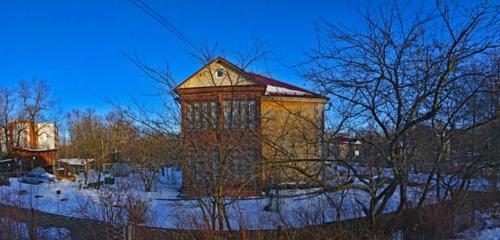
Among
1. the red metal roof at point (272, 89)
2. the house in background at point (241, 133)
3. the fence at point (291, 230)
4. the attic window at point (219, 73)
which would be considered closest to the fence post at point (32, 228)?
the fence at point (291, 230)

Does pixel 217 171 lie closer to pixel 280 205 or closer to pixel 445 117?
pixel 280 205

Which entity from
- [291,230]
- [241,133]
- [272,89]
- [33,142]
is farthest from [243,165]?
[33,142]

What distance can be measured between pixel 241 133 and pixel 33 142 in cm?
5973

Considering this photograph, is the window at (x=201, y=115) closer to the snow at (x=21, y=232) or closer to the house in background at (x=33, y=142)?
the snow at (x=21, y=232)

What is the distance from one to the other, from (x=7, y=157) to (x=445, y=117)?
5654cm

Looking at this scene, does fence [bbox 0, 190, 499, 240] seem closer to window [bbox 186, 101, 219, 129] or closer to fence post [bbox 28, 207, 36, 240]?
fence post [bbox 28, 207, 36, 240]

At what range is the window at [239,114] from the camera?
28.4 feet

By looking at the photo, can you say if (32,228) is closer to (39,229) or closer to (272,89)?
(39,229)

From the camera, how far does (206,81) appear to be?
407 inches

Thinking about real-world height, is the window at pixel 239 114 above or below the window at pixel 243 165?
above

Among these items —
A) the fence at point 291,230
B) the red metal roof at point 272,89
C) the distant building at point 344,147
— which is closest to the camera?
the distant building at point 344,147

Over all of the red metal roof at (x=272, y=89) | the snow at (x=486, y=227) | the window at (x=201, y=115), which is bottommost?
the snow at (x=486, y=227)

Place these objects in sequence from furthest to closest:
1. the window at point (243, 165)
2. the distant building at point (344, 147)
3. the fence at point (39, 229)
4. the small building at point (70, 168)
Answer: the small building at point (70, 168), the fence at point (39, 229), the window at point (243, 165), the distant building at point (344, 147)

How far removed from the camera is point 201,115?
29.1 feet
